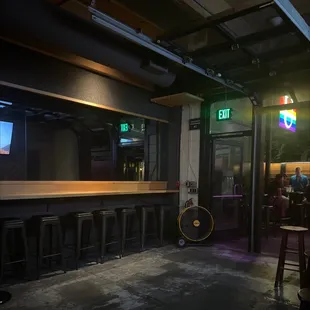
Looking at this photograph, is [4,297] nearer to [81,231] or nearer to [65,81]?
[81,231]

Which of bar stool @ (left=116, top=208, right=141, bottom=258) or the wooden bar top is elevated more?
the wooden bar top

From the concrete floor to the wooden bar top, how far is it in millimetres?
990

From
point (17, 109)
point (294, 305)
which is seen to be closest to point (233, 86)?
point (294, 305)

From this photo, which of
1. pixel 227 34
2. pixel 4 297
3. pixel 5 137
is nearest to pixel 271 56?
pixel 227 34

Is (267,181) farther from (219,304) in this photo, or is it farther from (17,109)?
(17,109)

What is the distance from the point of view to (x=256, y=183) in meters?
5.07

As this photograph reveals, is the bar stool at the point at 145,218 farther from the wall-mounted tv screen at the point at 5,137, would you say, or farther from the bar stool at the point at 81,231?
the wall-mounted tv screen at the point at 5,137

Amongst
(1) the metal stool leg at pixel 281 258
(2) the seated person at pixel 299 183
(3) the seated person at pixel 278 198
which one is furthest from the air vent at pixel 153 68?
(2) the seated person at pixel 299 183

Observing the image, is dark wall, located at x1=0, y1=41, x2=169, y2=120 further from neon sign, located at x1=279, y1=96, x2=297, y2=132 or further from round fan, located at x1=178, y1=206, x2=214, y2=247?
neon sign, located at x1=279, y1=96, x2=297, y2=132

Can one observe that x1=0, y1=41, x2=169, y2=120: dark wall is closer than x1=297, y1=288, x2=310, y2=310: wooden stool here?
No

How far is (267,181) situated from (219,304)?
5.68 metres

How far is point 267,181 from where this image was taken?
26.5 feet

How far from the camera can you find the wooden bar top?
A: 11.9 ft

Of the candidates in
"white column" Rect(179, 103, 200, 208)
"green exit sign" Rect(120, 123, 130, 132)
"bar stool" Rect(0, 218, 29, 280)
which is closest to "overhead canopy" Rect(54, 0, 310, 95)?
"white column" Rect(179, 103, 200, 208)
